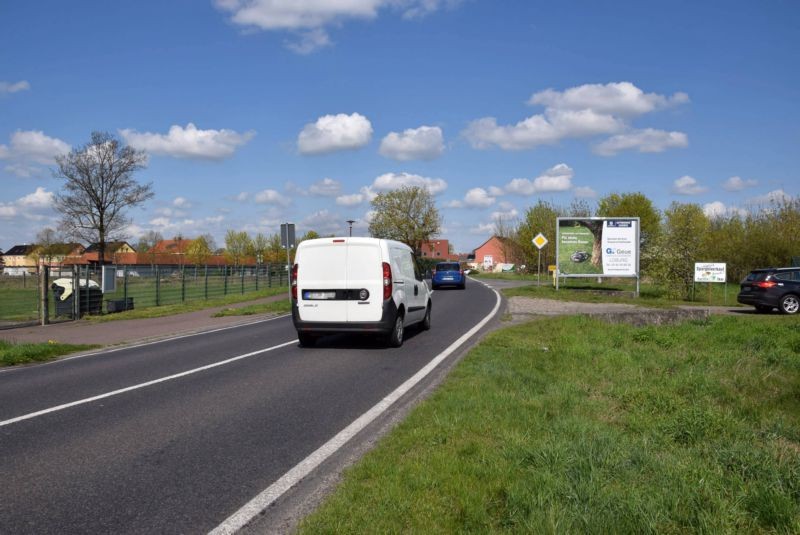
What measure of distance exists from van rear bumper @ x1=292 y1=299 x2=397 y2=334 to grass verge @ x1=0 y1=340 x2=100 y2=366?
4.82 metres

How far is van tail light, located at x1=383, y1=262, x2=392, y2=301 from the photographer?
1064 cm

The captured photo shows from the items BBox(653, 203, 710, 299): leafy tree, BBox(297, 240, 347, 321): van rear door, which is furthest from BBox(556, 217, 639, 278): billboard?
BBox(297, 240, 347, 321): van rear door

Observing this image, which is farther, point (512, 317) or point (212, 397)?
point (512, 317)

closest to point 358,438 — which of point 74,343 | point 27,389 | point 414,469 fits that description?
point 414,469

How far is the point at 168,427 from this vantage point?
18.5 feet

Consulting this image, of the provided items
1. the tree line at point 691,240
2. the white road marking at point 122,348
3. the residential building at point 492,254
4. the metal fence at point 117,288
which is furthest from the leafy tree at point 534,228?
the white road marking at point 122,348

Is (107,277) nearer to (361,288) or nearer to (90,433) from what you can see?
(361,288)

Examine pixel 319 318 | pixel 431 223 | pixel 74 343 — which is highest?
pixel 431 223

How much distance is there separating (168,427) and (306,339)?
5755mm

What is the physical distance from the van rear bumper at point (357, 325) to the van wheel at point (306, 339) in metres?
0.40

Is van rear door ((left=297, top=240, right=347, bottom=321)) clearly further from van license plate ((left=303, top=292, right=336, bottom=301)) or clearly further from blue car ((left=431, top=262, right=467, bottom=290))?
blue car ((left=431, top=262, right=467, bottom=290))

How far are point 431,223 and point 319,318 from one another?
75.7 metres

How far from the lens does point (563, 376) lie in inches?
306

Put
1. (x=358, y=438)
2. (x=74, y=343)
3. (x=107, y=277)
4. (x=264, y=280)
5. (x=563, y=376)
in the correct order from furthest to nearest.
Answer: (x=264, y=280) < (x=107, y=277) < (x=74, y=343) < (x=563, y=376) < (x=358, y=438)
